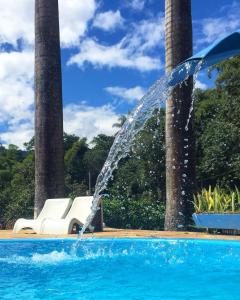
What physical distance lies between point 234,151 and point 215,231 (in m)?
7.72

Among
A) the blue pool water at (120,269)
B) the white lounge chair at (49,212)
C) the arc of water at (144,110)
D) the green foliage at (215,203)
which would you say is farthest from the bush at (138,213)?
the blue pool water at (120,269)

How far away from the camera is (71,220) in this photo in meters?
12.1

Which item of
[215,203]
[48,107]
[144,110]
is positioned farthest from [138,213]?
[144,110]

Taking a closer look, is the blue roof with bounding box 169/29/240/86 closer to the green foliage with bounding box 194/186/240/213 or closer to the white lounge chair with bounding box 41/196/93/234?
the green foliage with bounding box 194/186/240/213

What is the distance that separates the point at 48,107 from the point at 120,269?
7.83 meters

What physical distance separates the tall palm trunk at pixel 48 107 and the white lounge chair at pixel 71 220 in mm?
1518

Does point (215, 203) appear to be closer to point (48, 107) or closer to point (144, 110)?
point (144, 110)

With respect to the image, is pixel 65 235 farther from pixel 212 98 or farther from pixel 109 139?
pixel 109 139

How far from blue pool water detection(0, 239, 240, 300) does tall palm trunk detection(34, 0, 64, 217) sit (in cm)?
307

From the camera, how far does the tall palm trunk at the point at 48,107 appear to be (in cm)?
1410

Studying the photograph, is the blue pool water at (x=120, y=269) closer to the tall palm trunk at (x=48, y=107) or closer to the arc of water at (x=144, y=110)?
the arc of water at (x=144, y=110)

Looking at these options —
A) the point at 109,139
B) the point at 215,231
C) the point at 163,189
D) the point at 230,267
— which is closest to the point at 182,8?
the point at 215,231

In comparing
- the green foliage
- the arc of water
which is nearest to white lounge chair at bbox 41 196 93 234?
the arc of water

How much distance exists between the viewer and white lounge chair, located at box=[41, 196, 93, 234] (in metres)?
12.1
